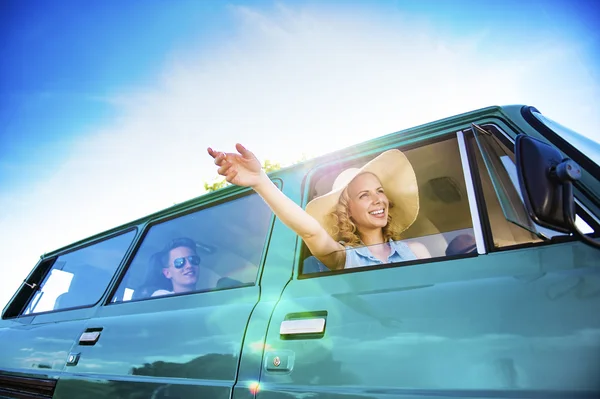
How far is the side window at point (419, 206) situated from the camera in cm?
158

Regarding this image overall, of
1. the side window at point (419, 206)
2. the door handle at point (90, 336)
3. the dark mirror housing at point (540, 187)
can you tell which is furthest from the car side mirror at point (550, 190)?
the door handle at point (90, 336)

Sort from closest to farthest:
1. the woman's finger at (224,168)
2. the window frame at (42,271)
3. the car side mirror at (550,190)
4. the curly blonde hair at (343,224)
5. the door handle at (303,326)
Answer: the car side mirror at (550,190)
the door handle at (303,326)
the woman's finger at (224,168)
the curly blonde hair at (343,224)
the window frame at (42,271)

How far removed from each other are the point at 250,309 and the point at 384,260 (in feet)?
2.15

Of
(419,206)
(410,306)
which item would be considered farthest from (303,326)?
(419,206)

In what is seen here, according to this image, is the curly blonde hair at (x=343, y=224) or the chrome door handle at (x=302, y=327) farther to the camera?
the curly blonde hair at (x=343, y=224)

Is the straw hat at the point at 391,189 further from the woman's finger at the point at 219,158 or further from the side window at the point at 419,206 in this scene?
the woman's finger at the point at 219,158

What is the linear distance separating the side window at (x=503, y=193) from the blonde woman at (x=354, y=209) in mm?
332

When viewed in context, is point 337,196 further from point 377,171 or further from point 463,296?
point 463,296

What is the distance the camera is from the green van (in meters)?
0.95

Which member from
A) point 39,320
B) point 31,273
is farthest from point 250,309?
point 31,273

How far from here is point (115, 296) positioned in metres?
2.58

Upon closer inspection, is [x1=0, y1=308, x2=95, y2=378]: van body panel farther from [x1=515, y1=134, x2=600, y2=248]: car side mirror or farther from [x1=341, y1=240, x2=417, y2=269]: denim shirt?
[x1=515, y1=134, x2=600, y2=248]: car side mirror

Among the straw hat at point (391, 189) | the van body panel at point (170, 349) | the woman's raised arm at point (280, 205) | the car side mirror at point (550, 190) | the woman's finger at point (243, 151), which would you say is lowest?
the van body panel at point (170, 349)

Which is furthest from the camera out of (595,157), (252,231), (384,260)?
(252,231)
